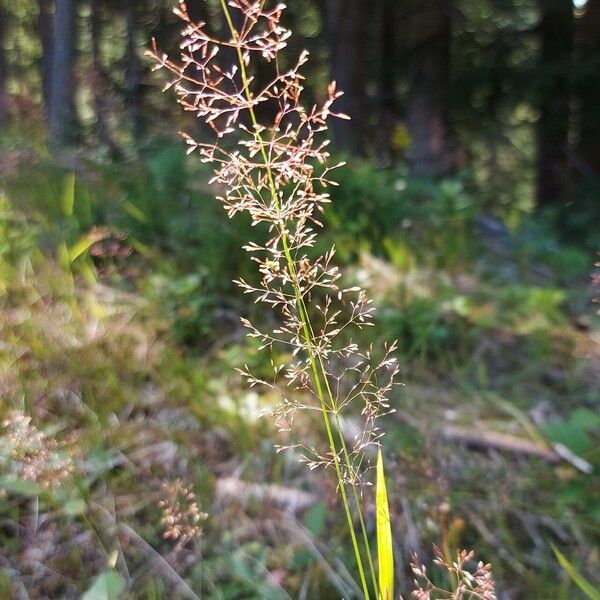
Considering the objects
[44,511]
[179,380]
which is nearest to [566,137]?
[179,380]

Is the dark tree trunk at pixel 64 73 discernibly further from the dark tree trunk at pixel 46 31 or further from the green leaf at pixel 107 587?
the green leaf at pixel 107 587

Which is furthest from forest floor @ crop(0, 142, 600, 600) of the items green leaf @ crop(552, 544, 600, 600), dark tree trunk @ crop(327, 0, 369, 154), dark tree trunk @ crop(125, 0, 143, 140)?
dark tree trunk @ crop(125, 0, 143, 140)

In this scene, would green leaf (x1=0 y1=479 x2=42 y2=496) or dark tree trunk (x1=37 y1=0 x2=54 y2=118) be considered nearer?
green leaf (x1=0 y1=479 x2=42 y2=496)

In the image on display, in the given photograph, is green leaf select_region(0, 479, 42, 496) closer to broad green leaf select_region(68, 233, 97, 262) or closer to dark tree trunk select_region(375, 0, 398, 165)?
broad green leaf select_region(68, 233, 97, 262)

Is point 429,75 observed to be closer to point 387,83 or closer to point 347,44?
point 347,44

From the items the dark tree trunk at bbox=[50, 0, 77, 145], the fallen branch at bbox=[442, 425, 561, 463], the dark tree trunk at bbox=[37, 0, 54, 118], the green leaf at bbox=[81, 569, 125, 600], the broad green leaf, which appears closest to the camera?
the green leaf at bbox=[81, 569, 125, 600]
